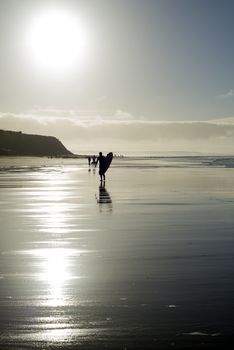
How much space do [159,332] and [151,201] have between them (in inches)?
656

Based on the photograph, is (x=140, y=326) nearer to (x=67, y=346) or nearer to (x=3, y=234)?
(x=67, y=346)

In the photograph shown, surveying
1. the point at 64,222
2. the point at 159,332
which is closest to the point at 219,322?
the point at 159,332

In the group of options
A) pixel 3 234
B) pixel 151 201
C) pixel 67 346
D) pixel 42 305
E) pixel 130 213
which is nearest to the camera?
pixel 67 346

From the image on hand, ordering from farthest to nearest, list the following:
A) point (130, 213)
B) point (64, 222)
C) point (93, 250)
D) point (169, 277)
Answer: point (130, 213), point (64, 222), point (93, 250), point (169, 277)

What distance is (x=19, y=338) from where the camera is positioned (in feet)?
17.6

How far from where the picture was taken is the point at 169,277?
8.10 meters

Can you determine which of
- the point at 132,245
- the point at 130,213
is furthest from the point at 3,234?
the point at 130,213

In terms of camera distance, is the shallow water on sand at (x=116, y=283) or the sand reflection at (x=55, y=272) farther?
the sand reflection at (x=55, y=272)

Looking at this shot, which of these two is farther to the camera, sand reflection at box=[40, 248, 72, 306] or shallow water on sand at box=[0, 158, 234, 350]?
sand reflection at box=[40, 248, 72, 306]

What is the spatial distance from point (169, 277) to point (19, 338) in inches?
131

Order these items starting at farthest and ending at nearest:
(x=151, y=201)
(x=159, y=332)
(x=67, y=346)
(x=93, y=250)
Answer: (x=151, y=201) < (x=93, y=250) < (x=159, y=332) < (x=67, y=346)

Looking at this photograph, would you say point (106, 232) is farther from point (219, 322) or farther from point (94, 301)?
point (219, 322)

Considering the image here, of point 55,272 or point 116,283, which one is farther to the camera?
point 55,272

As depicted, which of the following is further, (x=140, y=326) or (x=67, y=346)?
(x=140, y=326)
